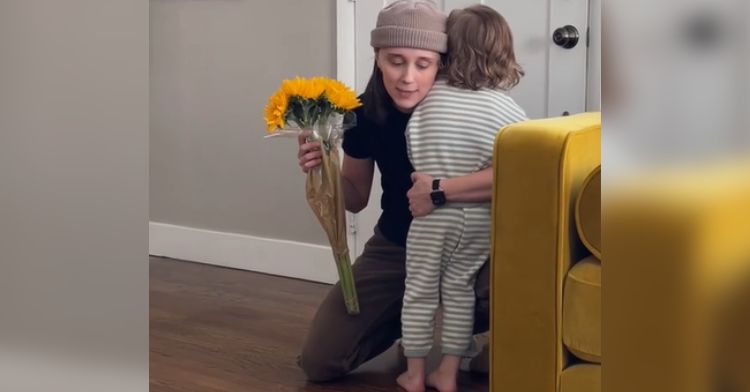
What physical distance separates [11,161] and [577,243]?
4.88 feet

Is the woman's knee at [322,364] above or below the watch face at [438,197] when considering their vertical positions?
below

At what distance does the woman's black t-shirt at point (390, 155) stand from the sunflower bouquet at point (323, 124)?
5.2 inches

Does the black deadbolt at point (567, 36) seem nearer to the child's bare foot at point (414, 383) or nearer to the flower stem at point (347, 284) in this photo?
the flower stem at point (347, 284)

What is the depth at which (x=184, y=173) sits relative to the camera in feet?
12.4

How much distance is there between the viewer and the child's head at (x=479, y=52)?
2.10 m

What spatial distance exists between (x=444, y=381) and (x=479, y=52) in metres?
0.79

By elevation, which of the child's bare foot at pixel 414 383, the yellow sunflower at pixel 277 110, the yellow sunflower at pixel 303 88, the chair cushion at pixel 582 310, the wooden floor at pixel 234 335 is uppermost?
the yellow sunflower at pixel 303 88

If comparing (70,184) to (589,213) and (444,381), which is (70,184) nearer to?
(589,213)

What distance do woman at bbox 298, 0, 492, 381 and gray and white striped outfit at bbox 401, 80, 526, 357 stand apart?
39 millimetres

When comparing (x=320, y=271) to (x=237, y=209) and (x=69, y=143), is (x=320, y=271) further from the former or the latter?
Result: (x=69, y=143)

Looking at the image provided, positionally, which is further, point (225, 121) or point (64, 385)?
point (225, 121)

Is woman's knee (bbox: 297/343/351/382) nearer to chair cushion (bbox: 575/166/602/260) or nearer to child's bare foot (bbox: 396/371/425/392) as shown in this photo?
child's bare foot (bbox: 396/371/425/392)

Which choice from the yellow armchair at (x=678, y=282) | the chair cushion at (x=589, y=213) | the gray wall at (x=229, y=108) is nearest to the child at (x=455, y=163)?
the chair cushion at (x=589, y=213)

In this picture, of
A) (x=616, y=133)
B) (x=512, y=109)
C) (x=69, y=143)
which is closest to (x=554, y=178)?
(x=512, y=109)
